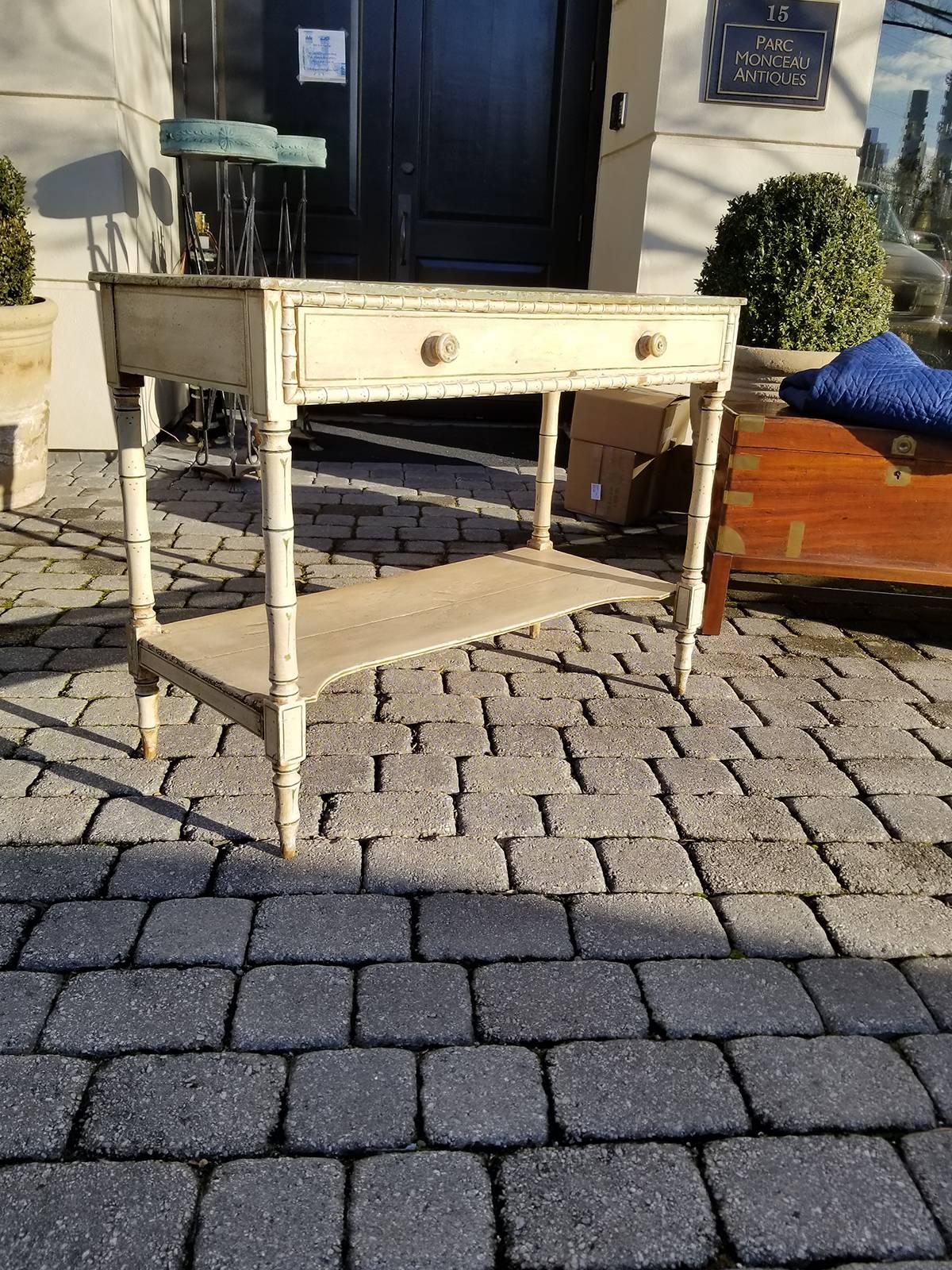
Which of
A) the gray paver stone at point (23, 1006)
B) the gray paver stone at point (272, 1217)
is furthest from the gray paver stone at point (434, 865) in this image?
the gray paver stone at point (272, 1217)

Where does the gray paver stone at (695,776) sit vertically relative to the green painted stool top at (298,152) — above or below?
below

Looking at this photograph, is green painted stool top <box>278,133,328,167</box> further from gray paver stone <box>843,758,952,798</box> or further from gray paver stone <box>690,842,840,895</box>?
gray paver stone <box>690,842,840,895</box>

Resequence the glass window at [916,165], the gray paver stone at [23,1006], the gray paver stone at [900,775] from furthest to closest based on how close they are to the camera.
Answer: the glass window at [916,165] → the gray paver stone at [900,775] → the gray paver stone at [23,1006]

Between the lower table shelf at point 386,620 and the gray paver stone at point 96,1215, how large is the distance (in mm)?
1034

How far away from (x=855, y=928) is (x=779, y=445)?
6.37 feet

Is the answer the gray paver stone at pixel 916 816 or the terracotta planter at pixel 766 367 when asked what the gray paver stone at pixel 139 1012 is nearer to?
the gray paver stone at pixel 916 816

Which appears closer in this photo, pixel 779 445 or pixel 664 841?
pixel 664 841

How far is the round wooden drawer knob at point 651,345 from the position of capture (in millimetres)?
2908

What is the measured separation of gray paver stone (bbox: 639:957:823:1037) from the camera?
6.42 ft

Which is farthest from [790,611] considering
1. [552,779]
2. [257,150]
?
[257,150]

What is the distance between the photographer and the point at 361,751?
9.71 feet

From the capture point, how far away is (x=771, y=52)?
19.1 feet

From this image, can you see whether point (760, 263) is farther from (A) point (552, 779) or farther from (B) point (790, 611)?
(A) point (552, 779)

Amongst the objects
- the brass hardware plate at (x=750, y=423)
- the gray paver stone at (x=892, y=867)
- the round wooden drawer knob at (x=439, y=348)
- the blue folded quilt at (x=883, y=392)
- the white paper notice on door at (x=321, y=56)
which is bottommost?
the gray paver stone at (x=892, y=867)
